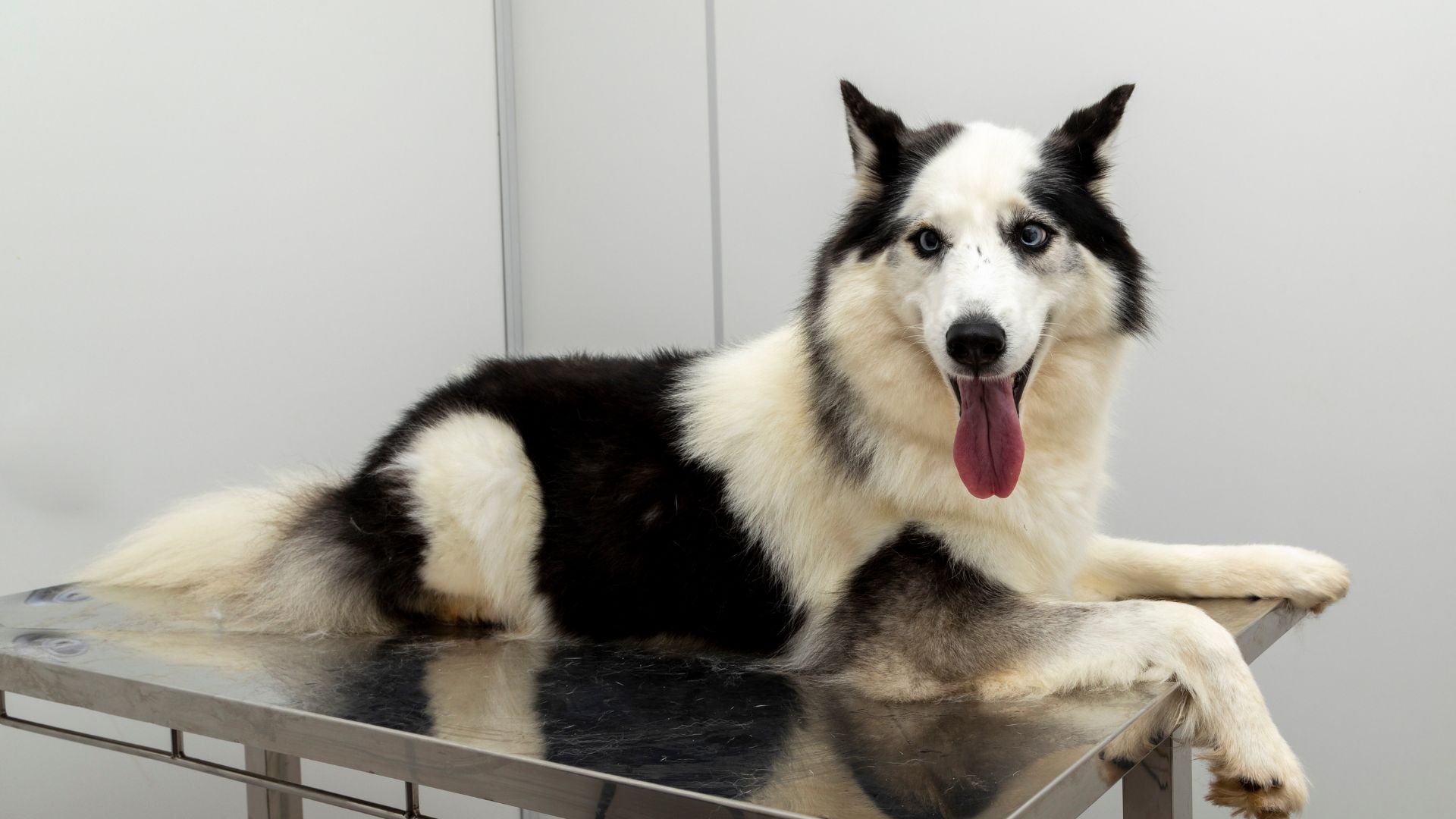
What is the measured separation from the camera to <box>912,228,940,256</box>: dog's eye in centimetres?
159

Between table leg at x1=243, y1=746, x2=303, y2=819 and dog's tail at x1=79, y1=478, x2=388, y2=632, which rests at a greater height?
dog's tail at x1=79, y1=478, x2=388, y2=632

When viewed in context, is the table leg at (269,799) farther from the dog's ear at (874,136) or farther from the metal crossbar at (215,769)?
the dog's ear at (874,136)

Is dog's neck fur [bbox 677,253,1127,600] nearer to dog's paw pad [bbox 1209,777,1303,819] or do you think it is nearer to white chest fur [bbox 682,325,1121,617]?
white chest fur [bbox 682,325,1121,617]

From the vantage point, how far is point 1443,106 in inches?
95.4

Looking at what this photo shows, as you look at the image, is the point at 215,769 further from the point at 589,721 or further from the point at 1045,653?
the point at 1045,653

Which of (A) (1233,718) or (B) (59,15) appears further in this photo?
(B) (59,15)

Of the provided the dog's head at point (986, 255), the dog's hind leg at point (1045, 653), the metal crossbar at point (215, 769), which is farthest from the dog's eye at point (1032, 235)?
the metal crossbar at point (215, 769)

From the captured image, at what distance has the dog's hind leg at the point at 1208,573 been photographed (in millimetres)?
1854

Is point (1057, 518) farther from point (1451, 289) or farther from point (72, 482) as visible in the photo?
point (72, 482)

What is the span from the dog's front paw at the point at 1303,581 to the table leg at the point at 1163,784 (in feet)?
1.53

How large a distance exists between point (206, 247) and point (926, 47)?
199 centimetres

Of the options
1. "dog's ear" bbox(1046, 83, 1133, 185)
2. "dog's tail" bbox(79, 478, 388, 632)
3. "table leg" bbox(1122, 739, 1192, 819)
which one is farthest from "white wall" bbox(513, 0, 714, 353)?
"table leg" bbox(1122, 739, 1192, 819)

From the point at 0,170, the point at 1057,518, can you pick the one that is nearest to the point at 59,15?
the point at 0,170

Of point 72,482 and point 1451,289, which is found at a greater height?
point 1451,289
